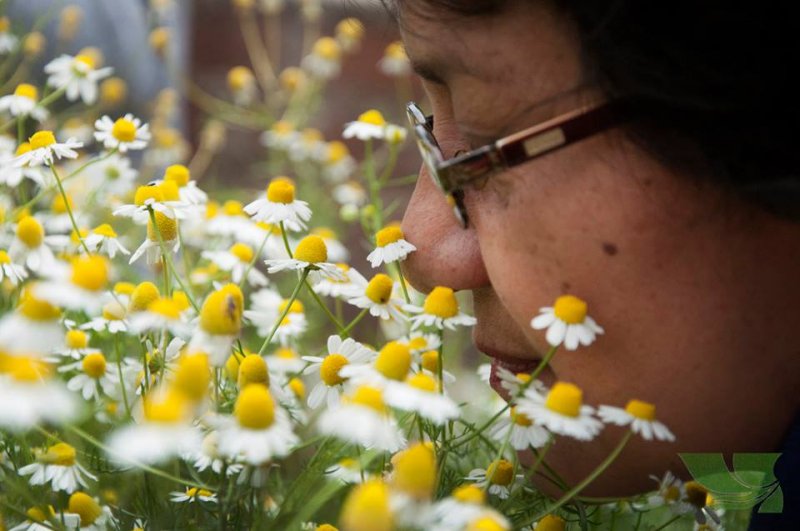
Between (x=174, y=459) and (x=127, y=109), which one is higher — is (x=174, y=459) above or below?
above

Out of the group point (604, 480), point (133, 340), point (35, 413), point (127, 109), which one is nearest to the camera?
point (35, 413)

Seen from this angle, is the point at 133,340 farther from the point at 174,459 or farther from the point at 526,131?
the point at 526,131

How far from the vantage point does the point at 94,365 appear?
654 mm

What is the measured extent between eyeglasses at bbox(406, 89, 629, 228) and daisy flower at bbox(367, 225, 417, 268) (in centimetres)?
5

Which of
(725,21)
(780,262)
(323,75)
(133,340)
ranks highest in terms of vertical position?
(725,21)

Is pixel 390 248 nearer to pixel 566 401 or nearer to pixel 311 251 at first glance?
pixel 311 251

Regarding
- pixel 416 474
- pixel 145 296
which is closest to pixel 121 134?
pixel 145 296

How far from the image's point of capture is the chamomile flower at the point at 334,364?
57 cm

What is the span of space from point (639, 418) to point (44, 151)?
0.40m

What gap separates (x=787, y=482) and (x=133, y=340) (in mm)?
481

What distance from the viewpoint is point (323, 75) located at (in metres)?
1.61

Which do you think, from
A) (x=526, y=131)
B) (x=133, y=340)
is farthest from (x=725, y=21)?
(x=133, y=340)

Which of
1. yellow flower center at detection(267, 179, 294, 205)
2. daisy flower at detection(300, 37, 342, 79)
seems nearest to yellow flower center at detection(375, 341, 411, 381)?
yellow flower center at detection(267, 179, 294, 205)

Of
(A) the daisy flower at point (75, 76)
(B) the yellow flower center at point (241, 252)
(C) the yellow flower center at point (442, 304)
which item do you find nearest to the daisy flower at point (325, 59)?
(A) the daisy flower at point (75, 76)
